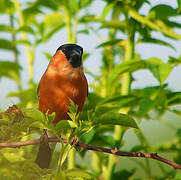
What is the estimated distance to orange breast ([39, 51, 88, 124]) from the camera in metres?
1.74

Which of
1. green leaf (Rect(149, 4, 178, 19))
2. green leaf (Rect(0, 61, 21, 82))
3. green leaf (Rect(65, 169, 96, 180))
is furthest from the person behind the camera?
green leaf (Rect(0, 61, 21, 82))

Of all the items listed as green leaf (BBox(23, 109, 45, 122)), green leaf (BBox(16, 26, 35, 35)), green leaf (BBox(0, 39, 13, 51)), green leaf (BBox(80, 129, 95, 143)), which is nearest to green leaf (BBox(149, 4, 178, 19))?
green leaf (BBox(80, 129, 95, 143))

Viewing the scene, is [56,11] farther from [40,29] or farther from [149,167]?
[149,167]

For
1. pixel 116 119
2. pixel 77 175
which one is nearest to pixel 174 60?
pixel 116 119

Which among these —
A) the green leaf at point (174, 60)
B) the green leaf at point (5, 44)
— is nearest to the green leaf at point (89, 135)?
the green leaf at point (174, 60)

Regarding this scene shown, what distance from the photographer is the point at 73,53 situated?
6.25 ft

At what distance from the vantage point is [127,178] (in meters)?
1.77

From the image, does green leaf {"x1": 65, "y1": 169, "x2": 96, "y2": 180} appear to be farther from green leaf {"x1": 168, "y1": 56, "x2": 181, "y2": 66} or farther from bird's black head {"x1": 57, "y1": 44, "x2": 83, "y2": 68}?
bird's black head {"x1": 57, "y1": 44, "x2": 83, "y2": 68}

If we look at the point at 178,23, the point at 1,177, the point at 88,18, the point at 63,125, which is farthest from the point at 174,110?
the point at 1,177

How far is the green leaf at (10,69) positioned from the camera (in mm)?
2520

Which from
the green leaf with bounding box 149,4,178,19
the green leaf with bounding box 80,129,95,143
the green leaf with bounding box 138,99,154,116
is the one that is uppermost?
the green leaf with bounding box 149,4,178,19

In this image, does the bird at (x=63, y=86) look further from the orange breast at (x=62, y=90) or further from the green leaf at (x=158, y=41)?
the green leaf at (x=158, y=41)

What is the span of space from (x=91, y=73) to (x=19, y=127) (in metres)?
→ 1.30

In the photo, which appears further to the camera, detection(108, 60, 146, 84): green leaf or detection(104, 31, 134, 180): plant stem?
detection(104, 31, 134, 180): plant stem
